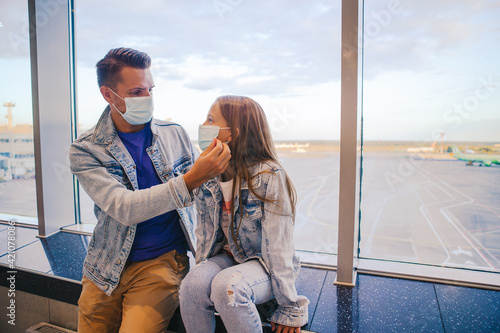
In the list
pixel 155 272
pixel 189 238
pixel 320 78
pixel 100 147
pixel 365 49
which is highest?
pixel 365 49

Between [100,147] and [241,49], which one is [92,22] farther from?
[100,147]

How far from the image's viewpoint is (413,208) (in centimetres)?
211

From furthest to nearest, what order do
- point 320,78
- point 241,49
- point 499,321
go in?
point 241,49 < point 320,78 < point 499,321

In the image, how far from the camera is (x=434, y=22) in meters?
1.76

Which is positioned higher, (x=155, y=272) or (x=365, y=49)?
(x=365, y=49)

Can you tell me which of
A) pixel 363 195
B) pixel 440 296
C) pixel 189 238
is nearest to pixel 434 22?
pixel 363 195

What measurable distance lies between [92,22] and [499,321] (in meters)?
3.23

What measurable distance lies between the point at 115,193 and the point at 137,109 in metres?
0.39

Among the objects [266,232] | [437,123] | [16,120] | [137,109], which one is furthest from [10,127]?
[437,123]

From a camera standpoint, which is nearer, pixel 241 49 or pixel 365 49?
pixel 365 49

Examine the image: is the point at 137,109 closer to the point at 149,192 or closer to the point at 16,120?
the point at 149,192

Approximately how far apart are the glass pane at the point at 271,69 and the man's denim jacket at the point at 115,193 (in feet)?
1.57

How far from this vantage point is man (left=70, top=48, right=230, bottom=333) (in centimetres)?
122

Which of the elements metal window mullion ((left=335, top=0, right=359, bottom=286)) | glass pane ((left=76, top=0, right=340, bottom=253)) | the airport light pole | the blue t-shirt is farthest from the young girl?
the airport light pole
